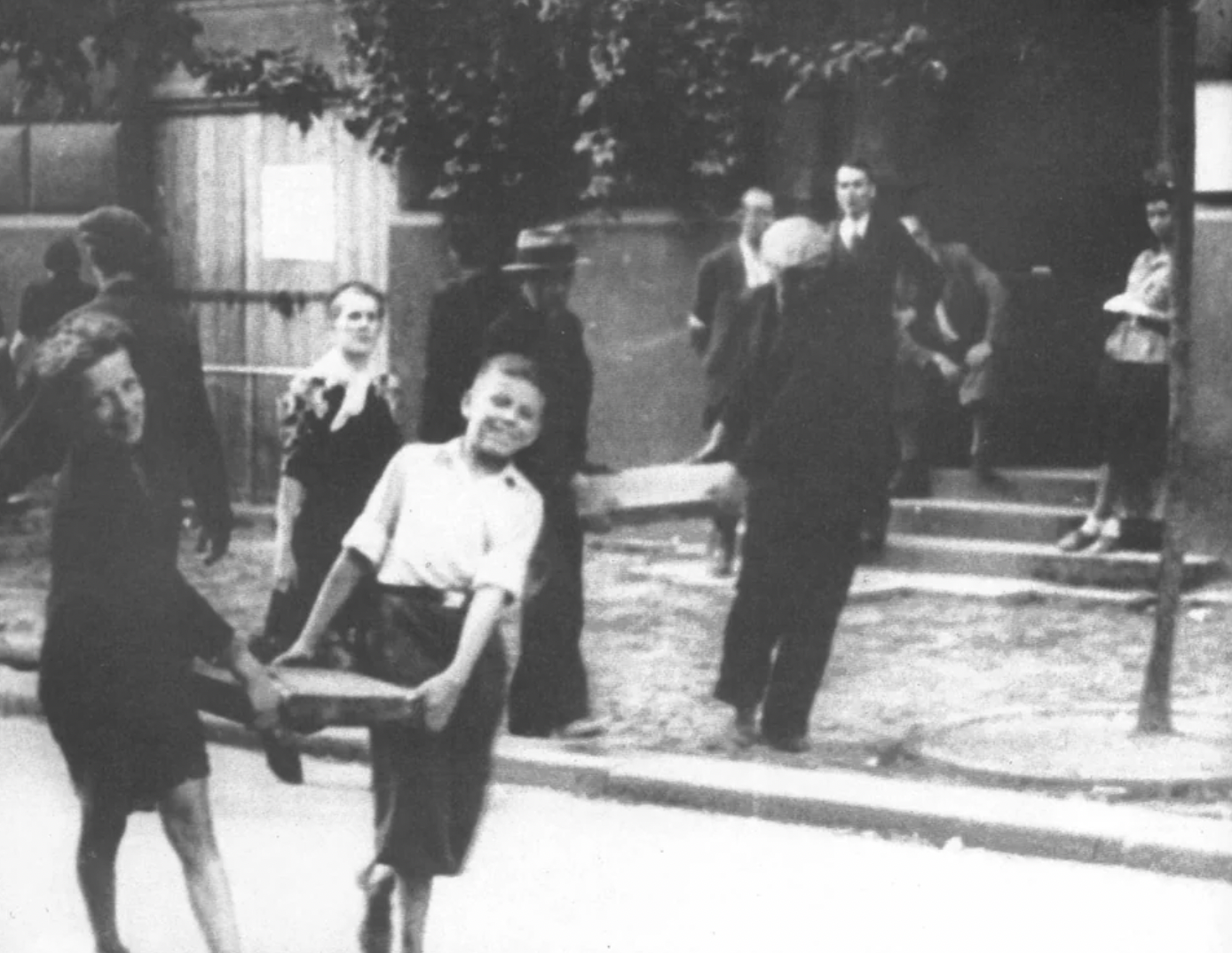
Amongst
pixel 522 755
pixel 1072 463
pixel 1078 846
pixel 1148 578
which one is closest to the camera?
pixel 1078 846

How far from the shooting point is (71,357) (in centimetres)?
630

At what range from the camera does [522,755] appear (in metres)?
9.45

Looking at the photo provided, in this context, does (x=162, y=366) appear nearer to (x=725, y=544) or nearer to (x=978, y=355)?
(x=725, y=544)

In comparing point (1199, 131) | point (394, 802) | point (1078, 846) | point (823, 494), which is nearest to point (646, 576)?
point (1199, 131)

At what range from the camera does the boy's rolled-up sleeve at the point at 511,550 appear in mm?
6477

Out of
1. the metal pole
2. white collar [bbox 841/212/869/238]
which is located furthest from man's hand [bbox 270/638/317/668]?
white collar [bbox 841/212/869/238]

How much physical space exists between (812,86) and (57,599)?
7.83 meters

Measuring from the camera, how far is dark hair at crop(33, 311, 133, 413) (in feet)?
20.6

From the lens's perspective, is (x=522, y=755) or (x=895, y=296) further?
(x=895, y=296)

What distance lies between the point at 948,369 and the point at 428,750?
8014mm

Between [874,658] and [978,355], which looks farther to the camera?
[978,355]

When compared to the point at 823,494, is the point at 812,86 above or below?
above

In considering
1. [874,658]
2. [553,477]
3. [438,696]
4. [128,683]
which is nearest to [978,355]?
[874,658]

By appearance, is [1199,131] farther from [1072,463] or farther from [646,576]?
[646,576]
